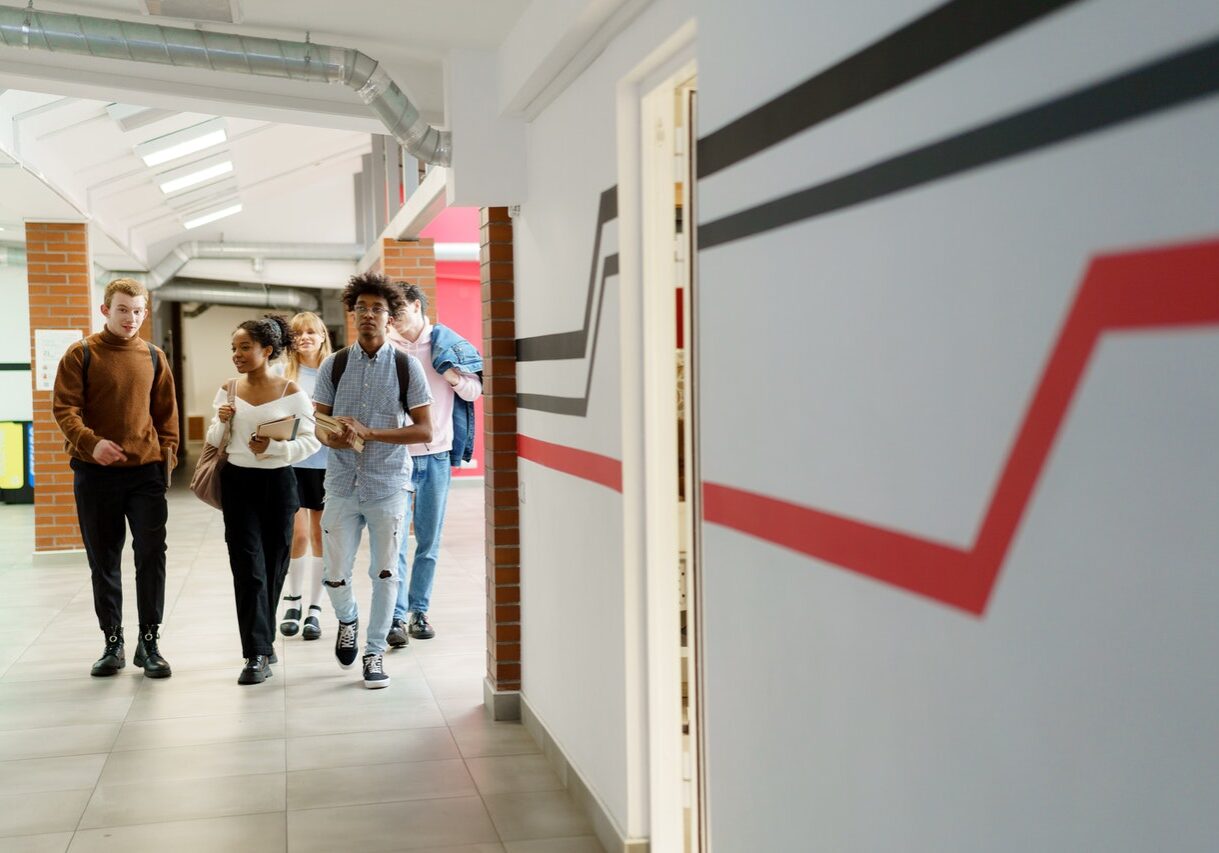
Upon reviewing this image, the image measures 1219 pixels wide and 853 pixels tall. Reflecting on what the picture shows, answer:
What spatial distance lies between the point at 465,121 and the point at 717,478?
2.51m

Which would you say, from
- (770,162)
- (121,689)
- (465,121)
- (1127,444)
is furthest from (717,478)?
(121,689)

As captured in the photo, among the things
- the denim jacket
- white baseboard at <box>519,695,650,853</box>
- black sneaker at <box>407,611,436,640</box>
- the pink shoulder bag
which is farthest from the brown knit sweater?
white baseboard at <box>519,695,650,853</box>

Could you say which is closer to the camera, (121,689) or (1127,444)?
(1127,444)

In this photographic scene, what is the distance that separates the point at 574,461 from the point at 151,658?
2838 mm

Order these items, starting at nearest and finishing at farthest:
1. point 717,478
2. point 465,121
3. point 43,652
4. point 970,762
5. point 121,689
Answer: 1. point 970,762
2. point 717,478
3. point 465,121
4. point 121,689
5. point 43,652

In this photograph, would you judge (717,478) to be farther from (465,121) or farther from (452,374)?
(452,374)

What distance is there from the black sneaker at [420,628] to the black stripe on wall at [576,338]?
215cm

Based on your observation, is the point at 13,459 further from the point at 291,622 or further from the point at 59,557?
the point at 291,622

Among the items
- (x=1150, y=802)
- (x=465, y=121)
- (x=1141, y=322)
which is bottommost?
(x=1150, y=802)

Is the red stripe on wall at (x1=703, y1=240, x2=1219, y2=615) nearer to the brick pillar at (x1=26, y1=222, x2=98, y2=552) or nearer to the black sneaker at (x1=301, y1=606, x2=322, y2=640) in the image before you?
the black sneaker at (x1=301, y1=606, x2=322, y2=640)

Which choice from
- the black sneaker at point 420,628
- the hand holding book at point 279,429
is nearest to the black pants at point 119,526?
the hand holding book at point 279,429

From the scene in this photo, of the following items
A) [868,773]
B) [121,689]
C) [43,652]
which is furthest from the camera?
[43,652]

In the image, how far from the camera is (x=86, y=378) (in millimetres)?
5559

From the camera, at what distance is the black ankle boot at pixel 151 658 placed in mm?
5637
